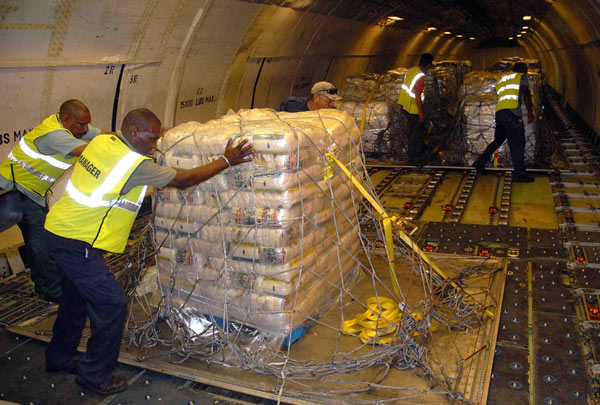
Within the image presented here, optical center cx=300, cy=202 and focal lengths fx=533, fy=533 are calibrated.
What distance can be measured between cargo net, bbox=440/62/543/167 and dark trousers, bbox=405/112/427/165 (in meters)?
0.62

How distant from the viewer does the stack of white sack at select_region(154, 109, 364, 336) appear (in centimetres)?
418

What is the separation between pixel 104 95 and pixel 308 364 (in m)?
6.27

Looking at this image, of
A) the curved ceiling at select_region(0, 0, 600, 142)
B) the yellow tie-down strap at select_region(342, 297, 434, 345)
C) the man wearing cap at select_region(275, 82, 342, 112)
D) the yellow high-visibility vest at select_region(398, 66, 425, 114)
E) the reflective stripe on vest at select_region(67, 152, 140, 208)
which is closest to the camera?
the reflective stripe on vest at select_region(67, 152, 140, 208)

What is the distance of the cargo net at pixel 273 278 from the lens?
4.07 metres

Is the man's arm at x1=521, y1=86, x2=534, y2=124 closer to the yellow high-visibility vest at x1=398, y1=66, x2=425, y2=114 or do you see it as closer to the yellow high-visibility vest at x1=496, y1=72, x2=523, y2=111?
the yellow high-visibility vest at x1=496, y1=72, x2=523, y2=111

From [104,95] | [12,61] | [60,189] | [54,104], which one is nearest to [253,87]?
[104,95]

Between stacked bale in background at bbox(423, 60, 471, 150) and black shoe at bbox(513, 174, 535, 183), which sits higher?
stacked bale in background at bbox(423, 60, 471, 150)

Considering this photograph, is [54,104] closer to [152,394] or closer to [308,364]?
[152,394]

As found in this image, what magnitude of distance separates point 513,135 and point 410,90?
2.28m

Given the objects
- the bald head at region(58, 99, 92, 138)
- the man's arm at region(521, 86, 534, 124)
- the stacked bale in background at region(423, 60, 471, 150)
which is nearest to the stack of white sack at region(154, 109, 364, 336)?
the bald head at region(58, 99, 92, 138)

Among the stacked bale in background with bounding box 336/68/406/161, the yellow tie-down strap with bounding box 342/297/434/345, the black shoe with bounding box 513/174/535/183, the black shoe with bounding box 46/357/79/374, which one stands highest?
the stacked bale in background with bounding box 336/68/406/161

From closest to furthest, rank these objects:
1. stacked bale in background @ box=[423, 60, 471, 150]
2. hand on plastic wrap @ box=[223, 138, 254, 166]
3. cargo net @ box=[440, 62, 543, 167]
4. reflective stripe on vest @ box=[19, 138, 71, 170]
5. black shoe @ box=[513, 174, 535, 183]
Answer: hand on plastic wrap @ box=[223, 138, 254, 166] < reflective stripe on vest @ box=[19, 138, 71, 170] < black shoe @ box=[513, 174, 535, 183] < cargo net @ box=[440, 62, 543, 167] < stacked bale in background @ box=[423, 60, 471, 150]

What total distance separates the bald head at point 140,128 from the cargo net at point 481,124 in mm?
7704

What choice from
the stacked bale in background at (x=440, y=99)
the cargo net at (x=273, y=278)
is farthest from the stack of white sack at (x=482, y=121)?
the cargo net at (x=273, y=278)
